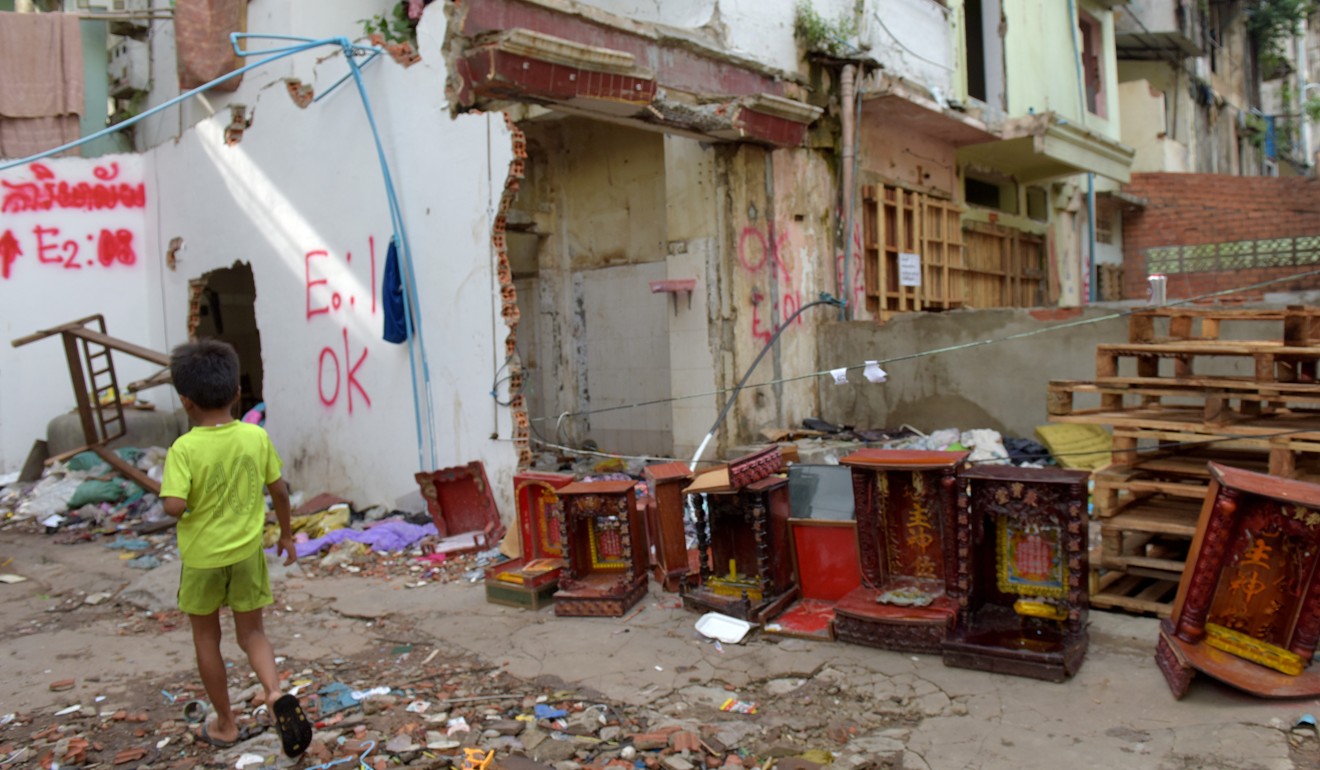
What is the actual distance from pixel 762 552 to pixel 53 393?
36.3 feet

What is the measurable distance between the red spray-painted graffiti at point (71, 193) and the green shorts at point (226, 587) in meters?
10.5

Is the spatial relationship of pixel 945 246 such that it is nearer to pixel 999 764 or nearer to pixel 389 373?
pixel 389 373

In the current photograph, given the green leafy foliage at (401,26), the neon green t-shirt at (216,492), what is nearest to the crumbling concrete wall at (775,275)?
the green leafy foliage at (401,26)

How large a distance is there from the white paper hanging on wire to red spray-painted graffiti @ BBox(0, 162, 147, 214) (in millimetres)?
10383

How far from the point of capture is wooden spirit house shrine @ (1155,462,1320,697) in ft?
11.8

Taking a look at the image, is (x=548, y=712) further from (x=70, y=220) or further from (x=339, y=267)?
(x=70, y=220)

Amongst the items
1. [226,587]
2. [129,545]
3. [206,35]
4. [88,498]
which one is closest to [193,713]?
[226,587]

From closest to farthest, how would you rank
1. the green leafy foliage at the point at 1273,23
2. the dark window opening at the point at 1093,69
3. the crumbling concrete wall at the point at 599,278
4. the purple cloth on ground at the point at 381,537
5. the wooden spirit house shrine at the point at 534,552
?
the wooden spirit house shrine at the point at 534,552 → the purple cloth on ground at the point at 381,537 → the crumbling concrete wall at the point at 599,278 → the dark window opening at the point at 1093,69 → the green leafy foliage at the point at 1273,23

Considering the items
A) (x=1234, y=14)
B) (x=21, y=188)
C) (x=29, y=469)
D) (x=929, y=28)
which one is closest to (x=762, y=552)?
(x=929, y=28)

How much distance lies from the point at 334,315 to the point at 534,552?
4139mm

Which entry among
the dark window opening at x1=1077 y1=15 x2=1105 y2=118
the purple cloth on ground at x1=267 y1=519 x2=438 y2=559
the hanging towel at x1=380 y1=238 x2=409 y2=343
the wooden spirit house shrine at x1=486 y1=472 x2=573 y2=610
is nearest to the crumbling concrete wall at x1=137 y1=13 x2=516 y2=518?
the hanging towel at x1=380 y1=238 x2=409 y2=343

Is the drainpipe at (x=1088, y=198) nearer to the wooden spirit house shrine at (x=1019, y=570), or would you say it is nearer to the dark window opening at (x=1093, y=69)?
the dark window opening at (x=1093, y=69)

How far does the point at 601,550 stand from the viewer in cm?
584

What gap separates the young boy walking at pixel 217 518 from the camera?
11.9ft
